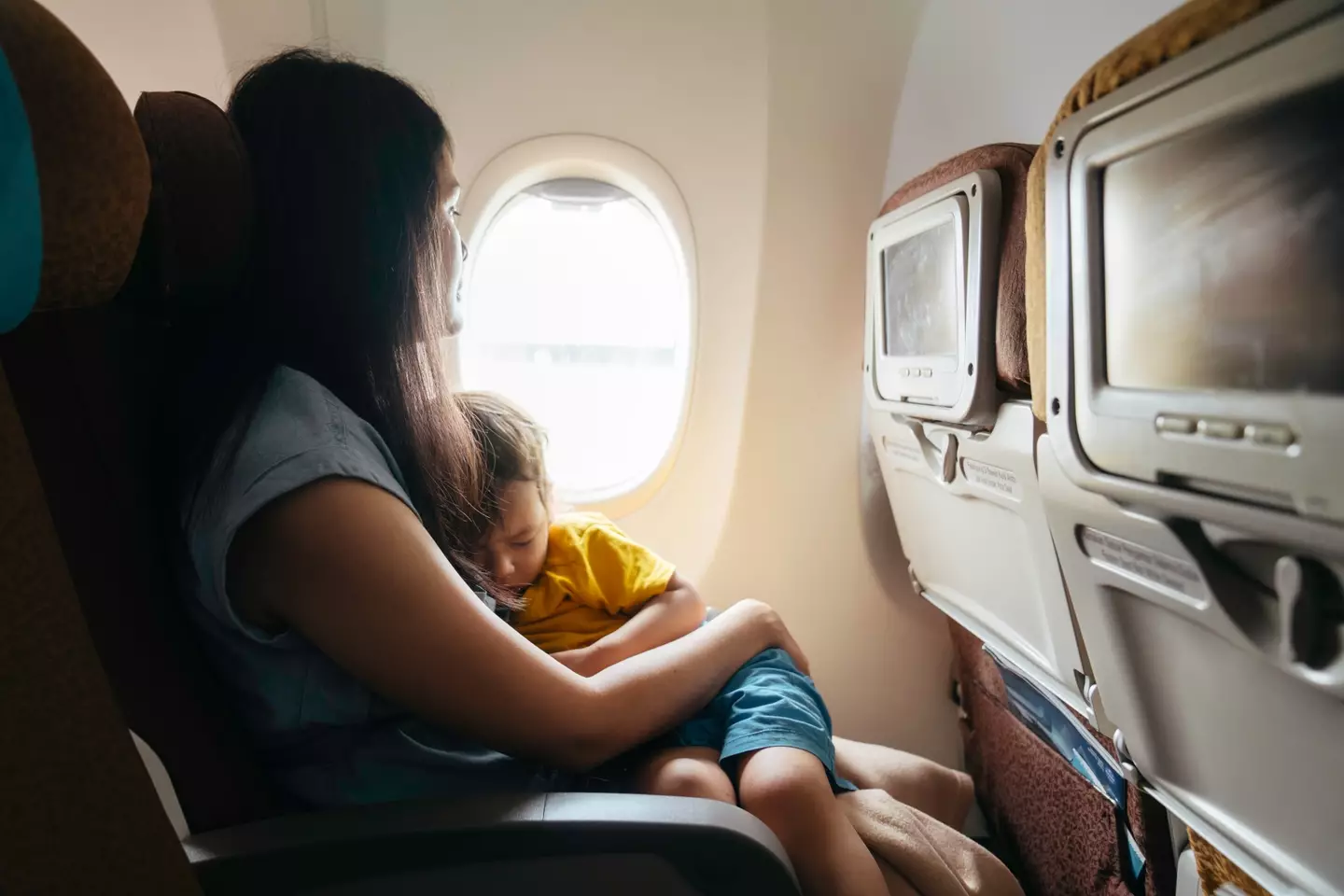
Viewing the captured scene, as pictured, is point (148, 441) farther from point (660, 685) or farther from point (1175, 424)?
point (1175, 424)

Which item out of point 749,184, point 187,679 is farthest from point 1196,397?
point 749,184

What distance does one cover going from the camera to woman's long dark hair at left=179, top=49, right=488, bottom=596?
88cm

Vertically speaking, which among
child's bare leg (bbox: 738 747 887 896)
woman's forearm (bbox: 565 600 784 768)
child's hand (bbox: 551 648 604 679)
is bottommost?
child's bare leg (bbox: 738 747 887 896)

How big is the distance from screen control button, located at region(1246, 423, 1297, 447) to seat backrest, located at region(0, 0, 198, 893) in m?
0.75

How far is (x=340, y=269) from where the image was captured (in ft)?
3.01

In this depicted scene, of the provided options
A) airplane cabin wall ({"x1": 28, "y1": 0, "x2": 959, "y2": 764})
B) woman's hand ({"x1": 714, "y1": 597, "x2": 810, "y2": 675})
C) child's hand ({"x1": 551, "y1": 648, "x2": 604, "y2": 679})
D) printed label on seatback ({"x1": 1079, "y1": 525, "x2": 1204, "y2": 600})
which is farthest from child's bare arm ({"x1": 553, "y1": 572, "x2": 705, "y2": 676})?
printed label on seatback ({"x1": 1079, "y1": 525, "x2": 1204, "y2": 600})

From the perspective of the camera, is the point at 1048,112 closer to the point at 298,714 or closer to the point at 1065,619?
the point at 1065,619

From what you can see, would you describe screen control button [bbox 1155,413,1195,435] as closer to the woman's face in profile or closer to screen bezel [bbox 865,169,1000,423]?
screen bezel [bbox 865,169,1000,423]

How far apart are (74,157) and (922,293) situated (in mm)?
1233

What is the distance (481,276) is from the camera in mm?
1908

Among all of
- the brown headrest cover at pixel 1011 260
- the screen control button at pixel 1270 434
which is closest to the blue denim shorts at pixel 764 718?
the brown headrest cover at pixel 1011 260

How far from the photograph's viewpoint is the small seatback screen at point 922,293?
128 cm

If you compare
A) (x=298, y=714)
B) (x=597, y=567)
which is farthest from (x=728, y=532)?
(x=298, y=714)

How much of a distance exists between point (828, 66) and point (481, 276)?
0.89 meters
